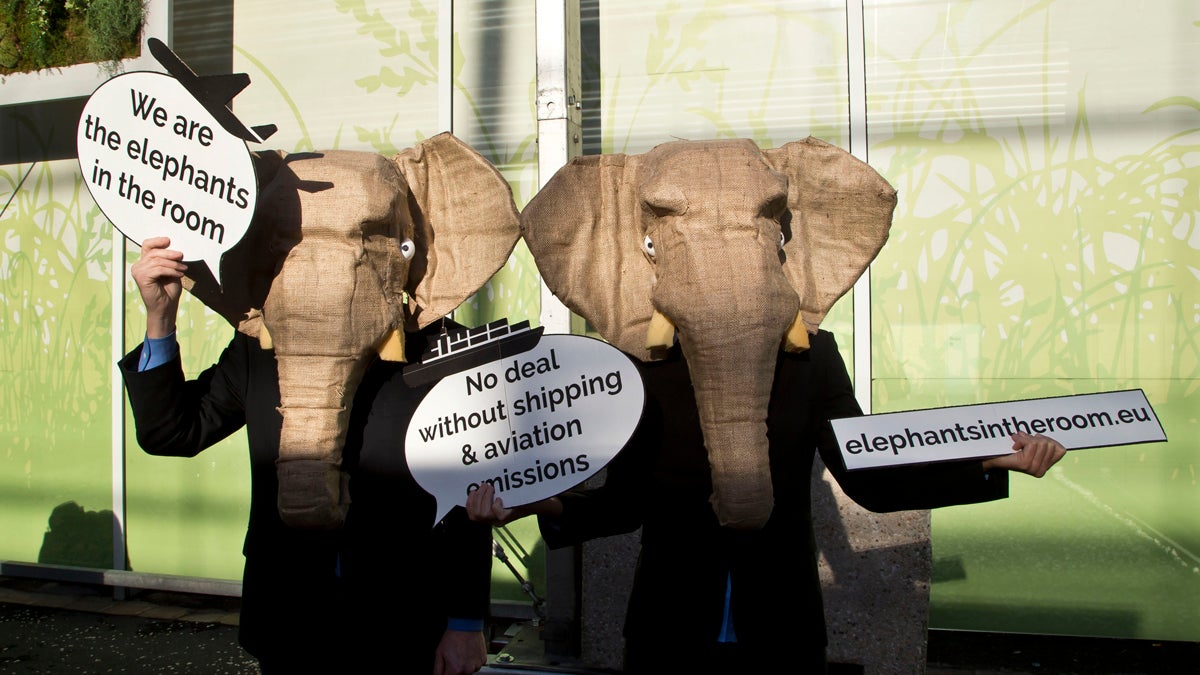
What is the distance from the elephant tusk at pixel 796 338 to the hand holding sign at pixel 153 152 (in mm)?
1219

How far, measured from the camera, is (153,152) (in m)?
2.01

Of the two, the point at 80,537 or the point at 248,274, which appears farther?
the point at 80,537

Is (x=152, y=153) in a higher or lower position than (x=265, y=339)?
higher

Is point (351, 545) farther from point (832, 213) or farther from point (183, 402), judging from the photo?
point (832, 213)

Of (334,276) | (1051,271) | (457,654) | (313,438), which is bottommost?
(457,654)

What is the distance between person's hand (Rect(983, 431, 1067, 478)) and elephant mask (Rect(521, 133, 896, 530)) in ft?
1.60

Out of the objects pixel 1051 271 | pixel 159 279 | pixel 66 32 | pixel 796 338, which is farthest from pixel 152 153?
pixel 66 32

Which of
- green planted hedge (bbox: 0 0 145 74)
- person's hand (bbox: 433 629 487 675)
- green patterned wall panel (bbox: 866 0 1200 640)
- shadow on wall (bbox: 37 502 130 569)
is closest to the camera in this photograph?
person's hand (bbox: 433 629 487 675)

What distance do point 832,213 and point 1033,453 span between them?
68cm

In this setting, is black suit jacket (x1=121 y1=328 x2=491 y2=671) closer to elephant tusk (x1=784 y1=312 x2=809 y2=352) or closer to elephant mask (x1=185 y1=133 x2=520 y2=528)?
elephant mask (x1=185 y1=133 x2=520 y2=528)

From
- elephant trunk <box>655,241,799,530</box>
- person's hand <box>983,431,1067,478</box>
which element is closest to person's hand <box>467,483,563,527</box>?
elephant trunk <box>655,241,799,530</box>

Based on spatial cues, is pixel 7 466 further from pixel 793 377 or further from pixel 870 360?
pixel 793 377

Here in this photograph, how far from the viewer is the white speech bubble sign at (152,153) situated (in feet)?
6.52

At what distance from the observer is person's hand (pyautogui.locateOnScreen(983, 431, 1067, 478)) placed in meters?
1.93
